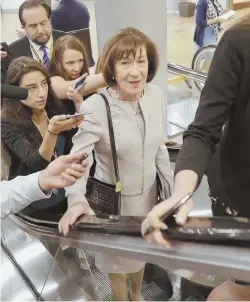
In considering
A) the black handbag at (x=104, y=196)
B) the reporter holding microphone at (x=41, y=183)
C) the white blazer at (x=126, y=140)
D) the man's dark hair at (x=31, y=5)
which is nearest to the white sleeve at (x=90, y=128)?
the white blazer at (x=126, y=140)

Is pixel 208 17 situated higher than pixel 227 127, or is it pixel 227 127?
pixel 227 127

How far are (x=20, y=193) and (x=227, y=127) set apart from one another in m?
0.85

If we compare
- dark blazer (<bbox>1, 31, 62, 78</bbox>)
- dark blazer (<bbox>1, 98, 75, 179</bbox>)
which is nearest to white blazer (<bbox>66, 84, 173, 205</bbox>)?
dark blazer (<bbox>1, 98, 75, 179</bbox>)

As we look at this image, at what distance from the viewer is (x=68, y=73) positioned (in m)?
2.68

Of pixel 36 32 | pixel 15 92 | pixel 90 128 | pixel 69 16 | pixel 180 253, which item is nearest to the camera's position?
pixel 180 253

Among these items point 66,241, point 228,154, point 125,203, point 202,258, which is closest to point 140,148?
point 125,203

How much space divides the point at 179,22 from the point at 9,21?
25.8 feet

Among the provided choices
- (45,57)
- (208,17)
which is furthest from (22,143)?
(208,17)

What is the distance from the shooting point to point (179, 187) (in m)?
1.15

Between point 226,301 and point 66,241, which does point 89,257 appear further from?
point 226,301

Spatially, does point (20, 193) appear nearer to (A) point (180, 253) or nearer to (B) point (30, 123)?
(B) point (30, 123)

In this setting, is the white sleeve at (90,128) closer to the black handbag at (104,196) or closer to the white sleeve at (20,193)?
the black handbag at (104,196)

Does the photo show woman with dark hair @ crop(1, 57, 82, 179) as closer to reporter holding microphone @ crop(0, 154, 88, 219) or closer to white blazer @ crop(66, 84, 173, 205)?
white blazer @ crop(66, 84, 173, 205)

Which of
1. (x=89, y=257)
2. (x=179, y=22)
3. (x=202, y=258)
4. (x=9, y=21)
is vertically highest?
(x=9, y=21)
